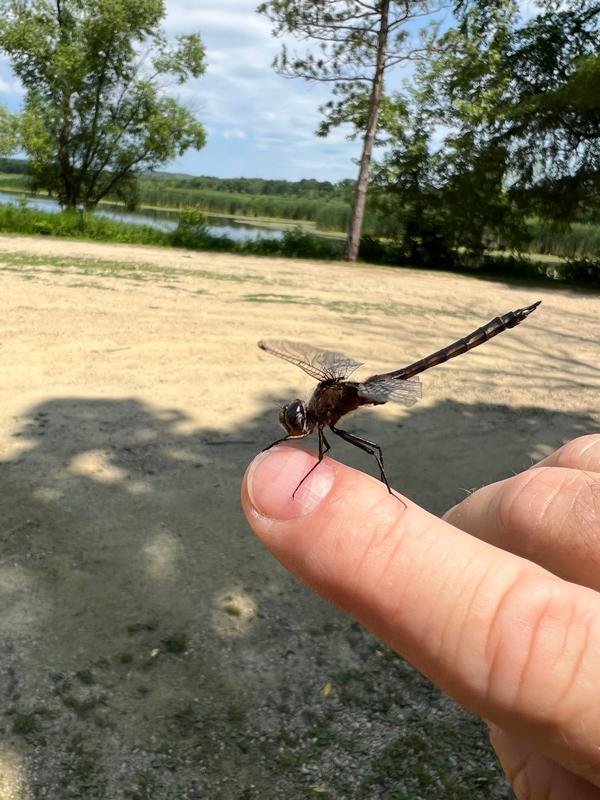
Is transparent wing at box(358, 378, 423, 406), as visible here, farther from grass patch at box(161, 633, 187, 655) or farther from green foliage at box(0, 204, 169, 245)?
green foliage at box(0, 204, 169, 245)

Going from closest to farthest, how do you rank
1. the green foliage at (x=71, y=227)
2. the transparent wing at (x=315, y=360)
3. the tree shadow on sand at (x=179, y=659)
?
1. the transparent wing at (x=315, y=360)
2. the tree shadow on sand at (x=179, y=659)
3. the green foliage at (x=71, y=227)

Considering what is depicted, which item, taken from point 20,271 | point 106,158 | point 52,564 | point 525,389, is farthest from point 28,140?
point 52,564

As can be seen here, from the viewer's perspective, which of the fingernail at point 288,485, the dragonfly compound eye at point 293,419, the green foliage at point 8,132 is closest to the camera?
the fingernail at point 288,485

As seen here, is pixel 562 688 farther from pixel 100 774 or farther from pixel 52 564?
pixel 52 564

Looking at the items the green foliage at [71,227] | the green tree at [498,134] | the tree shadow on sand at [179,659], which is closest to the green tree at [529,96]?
the green tree at [498,134]

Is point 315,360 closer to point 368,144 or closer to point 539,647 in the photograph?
point 539,647

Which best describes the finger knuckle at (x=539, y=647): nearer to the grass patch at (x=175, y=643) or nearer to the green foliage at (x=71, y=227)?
the grass patch at (x=175, y=643)

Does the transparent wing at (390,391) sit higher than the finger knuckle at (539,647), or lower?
higher
